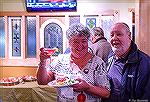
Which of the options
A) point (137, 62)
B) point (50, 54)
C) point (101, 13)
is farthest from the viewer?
point (101, 13)

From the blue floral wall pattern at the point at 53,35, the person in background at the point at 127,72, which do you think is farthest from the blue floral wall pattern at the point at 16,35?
the person in background at the point at 127,72

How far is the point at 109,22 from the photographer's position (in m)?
2.41

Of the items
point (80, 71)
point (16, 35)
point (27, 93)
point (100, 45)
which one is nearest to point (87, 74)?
point (80, 71)

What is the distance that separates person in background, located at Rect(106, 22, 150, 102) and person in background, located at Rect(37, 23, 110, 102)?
0.07m

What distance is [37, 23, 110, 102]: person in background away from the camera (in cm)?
87

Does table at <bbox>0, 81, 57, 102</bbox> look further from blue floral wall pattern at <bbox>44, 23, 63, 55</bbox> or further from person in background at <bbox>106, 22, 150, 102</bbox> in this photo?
person in background at <bbox>106, 22, 150, 102</bbox>

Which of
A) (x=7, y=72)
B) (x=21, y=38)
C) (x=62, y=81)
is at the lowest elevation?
(x=7, y=72)

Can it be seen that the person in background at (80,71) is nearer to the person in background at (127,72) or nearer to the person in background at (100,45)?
the person in background at (127,72)

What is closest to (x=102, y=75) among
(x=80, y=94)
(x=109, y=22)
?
(x=80, y=94)

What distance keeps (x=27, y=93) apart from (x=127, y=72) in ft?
3.69

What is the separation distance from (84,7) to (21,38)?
2.08 ft

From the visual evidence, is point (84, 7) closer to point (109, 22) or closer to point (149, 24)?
point (109, 22)

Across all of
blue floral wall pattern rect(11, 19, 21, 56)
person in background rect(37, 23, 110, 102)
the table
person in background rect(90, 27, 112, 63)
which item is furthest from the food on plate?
blue floral wall pattern rect(11, 19, 21, 56)

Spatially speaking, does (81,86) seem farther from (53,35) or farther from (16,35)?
(16,35)
